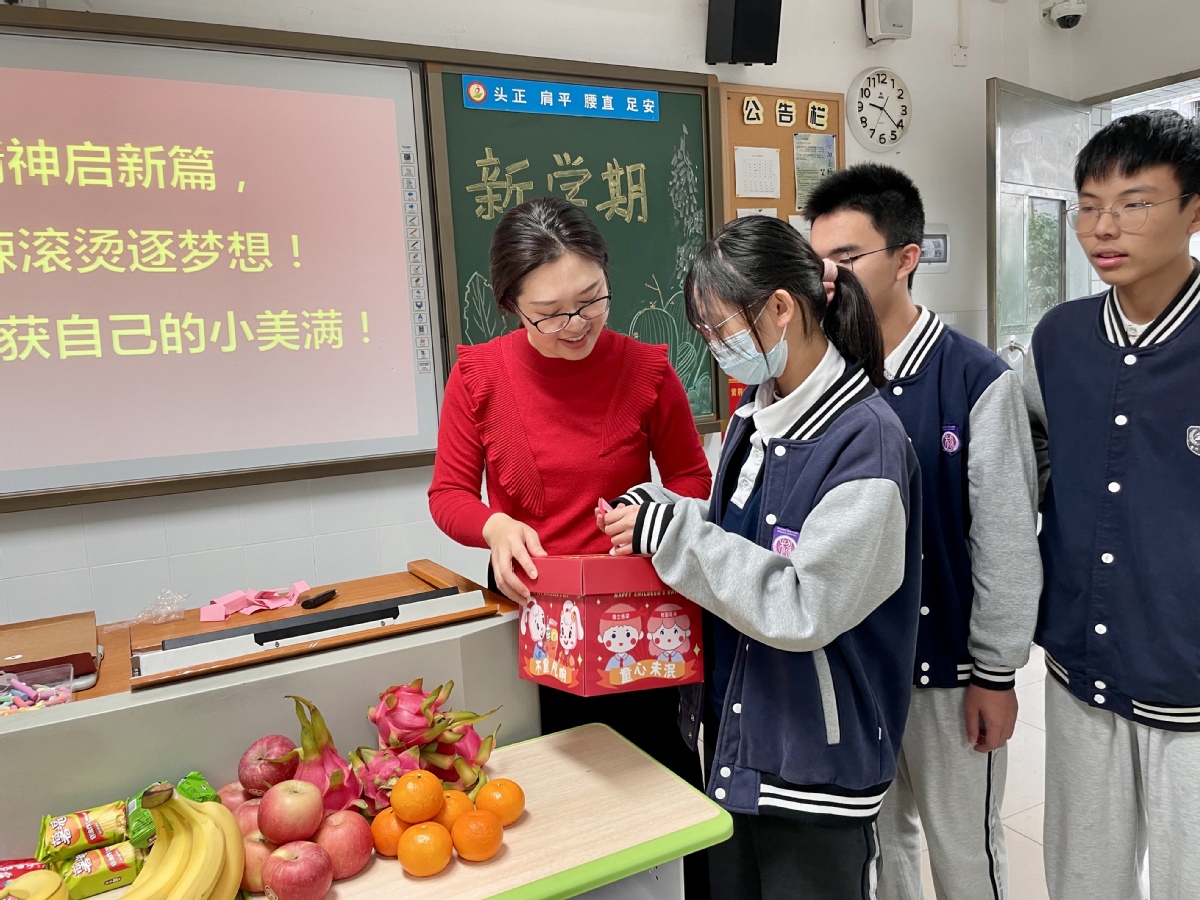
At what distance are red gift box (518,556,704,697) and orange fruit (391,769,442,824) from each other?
0.19m

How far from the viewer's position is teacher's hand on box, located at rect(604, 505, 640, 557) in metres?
1.07

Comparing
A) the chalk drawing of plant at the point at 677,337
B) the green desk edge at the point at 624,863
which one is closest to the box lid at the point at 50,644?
the green desk edge at the point at 624,863

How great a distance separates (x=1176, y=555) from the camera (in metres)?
1.24

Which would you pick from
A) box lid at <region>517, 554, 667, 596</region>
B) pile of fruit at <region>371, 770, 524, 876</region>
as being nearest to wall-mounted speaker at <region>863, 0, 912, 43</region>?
box lid at <region>517, 554, 667, 596</region>

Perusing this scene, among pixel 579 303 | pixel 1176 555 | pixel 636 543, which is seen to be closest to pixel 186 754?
pixel 636 543

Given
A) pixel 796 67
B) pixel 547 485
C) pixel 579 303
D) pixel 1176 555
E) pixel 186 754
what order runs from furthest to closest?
pixel 796 67
pixel 547 485
pixel 579 303
pixel 1176 555
pixel 186 754

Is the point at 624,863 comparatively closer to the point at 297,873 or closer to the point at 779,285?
the point at 297,873

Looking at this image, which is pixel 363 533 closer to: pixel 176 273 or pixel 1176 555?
pixel 176 273

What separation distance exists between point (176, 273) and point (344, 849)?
196 centimetres

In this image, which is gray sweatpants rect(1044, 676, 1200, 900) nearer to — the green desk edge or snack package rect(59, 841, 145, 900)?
the green desk edge

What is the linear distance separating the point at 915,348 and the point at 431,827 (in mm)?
1069

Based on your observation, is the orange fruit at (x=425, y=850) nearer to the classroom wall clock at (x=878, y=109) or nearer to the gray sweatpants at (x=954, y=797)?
the gray sweatpants at (x=954, y=797)

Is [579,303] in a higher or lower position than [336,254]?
lower

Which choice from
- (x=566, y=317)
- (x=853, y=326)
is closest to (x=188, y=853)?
(x=566, y=317)
